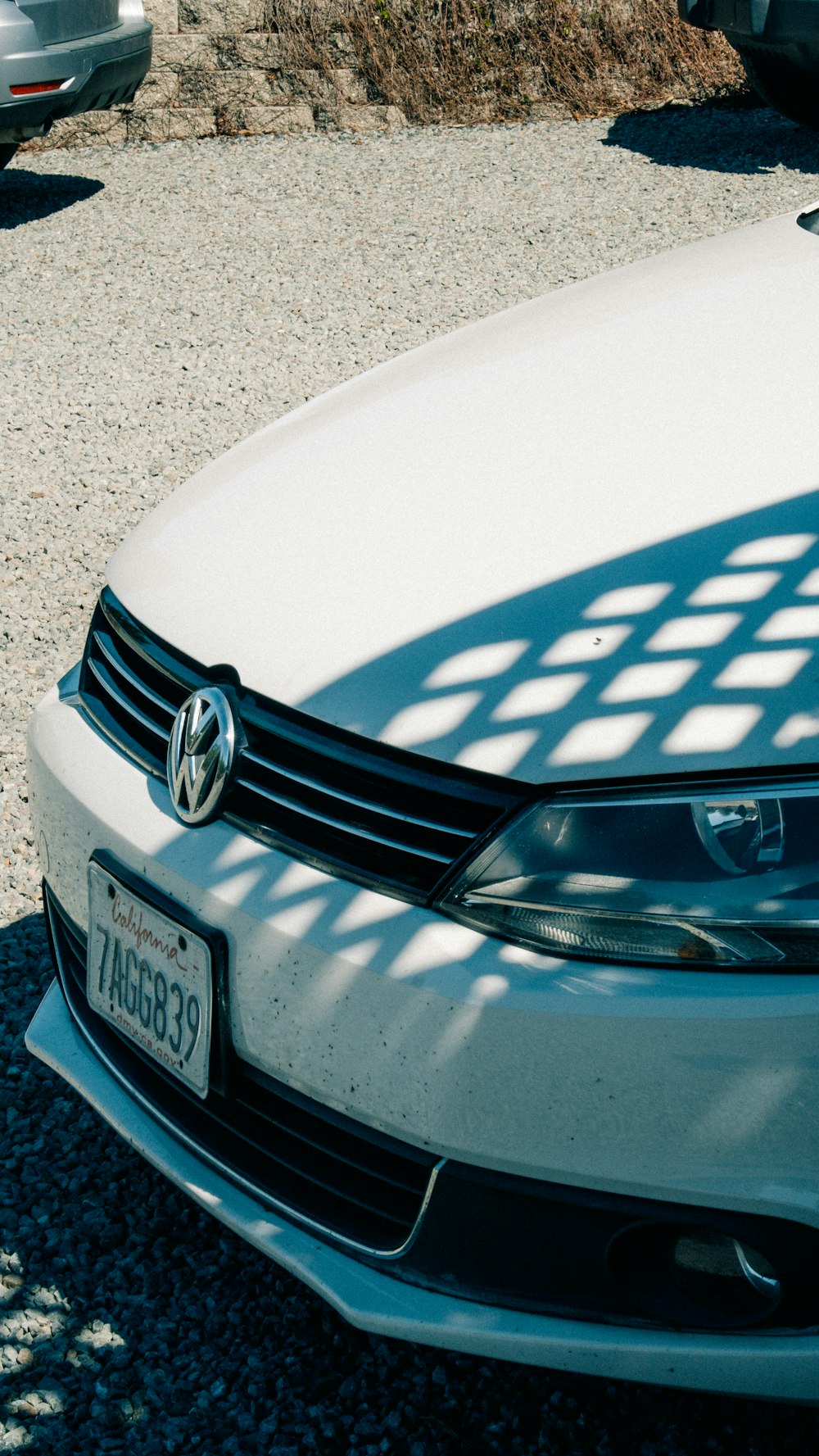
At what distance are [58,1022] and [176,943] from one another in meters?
0.54

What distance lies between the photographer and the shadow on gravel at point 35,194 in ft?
24.6

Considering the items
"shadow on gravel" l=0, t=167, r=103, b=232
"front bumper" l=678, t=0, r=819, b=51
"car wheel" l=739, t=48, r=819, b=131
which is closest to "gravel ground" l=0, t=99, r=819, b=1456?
"shadow on gravel" l=0, t=167, r=103, b=232

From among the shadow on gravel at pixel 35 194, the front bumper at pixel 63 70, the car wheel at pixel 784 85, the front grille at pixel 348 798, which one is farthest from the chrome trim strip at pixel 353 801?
the car wheel at pixel 784 85

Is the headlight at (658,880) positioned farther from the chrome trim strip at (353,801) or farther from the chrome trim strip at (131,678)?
the chrome trim strip at (131,678)

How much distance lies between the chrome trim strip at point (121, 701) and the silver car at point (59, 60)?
559 cm

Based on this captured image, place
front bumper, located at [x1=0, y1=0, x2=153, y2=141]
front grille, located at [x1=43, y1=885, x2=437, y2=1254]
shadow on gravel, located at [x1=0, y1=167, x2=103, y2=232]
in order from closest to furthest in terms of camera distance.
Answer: front grille, located at [x1=43, y1=885, x2=437, y2=1254] → front bumper, located at [x1=0, y1=0, x2=153, y2=141] → shadow on gravel, located at [x1=0, y1=167, x2=103, y2=232]

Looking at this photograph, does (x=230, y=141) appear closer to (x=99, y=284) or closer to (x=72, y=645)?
(x=99, y=284)

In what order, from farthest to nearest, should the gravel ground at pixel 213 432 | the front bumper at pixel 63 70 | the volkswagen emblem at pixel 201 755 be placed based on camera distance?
1. the front bumper at pixel 63 70
2. the gravel ground at pixel 213 432
3. the volkswagen emblem at pixel 201 755

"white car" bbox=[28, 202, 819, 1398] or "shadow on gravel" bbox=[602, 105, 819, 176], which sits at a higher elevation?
"white car" bbox=[28, 202, 819, 1398]

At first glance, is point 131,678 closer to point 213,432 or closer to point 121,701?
point 121,701

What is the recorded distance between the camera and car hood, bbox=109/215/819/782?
1371 mm

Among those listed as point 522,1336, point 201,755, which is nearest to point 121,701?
point 201,755

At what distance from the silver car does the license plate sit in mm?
6043

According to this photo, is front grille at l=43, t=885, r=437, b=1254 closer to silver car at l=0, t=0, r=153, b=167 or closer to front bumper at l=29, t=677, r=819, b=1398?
front bumper at l=29, t=677, r=819, b=1398
